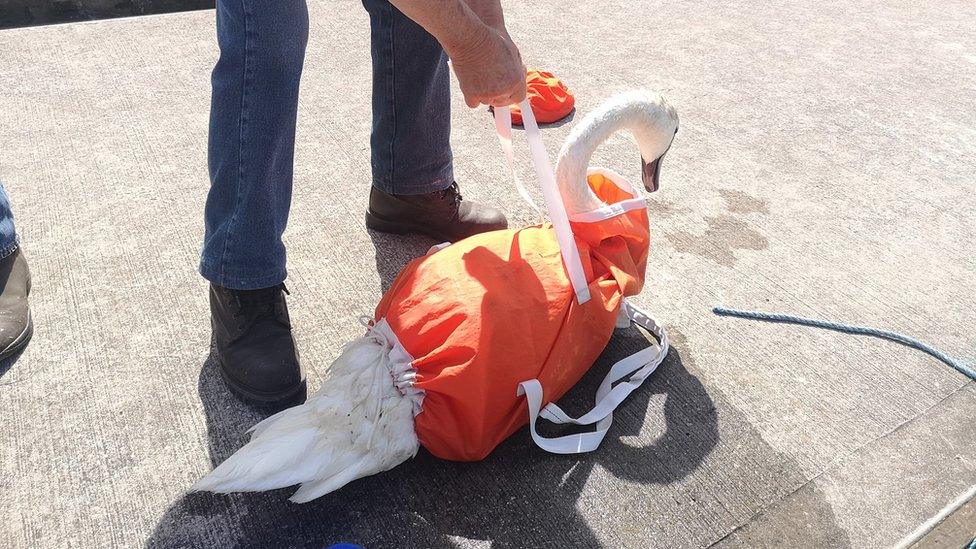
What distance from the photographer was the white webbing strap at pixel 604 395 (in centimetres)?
171

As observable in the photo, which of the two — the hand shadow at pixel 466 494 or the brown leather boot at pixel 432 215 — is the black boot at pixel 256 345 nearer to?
the hand shadow at pixel 466 494

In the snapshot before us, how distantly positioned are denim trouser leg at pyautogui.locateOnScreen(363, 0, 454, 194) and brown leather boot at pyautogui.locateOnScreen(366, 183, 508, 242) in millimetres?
36

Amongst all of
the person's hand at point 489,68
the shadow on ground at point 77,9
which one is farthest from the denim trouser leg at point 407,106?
the shadow on ground at point 77,9

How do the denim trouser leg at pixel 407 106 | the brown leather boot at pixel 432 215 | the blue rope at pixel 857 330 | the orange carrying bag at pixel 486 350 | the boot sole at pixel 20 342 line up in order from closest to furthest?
the orange carrying bag at pixel 486 350 < the boot sole at pixel 20 342 < the blue rope at pixel 857 330 < the denim trouser leg at pixel 407 106 < the brown leather boot at pixel 432 215

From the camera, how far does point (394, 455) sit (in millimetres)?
1620

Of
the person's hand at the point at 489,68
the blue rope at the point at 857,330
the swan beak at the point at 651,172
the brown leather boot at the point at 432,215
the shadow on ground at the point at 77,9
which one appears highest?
the person's hand at the point at 489,68

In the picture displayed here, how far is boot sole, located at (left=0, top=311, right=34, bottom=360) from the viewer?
1947mm

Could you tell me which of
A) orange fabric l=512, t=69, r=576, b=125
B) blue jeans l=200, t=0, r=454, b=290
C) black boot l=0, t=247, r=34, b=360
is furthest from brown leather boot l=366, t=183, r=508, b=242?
black boot l=0, t=247, r=34, b=360

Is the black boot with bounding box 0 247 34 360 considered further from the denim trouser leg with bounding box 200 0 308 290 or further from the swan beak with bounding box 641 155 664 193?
the swan beak with bounding box 641 155 664 193

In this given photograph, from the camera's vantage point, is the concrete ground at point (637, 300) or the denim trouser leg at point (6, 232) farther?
the denim trouser leg at point (6, 232)

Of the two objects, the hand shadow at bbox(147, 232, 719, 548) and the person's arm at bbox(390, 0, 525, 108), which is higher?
the person's arm at bbox(390, 0, 525, 108)

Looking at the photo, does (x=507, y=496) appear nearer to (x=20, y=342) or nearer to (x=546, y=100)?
(x=20, y=342)

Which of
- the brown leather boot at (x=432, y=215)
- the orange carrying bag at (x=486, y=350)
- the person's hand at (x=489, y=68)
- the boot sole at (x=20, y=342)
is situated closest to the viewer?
the orange carrying bag at (x=486, y=350)

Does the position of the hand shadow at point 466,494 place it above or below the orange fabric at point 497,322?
below
